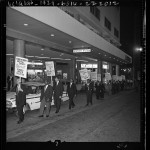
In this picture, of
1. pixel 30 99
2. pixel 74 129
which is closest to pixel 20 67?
pixel 30 99

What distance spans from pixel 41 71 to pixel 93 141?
27008mm

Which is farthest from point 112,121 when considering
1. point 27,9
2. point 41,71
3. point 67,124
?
point 41,71

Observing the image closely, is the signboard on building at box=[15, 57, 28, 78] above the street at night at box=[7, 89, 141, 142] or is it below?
above

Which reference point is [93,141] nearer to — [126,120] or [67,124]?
[67,124]

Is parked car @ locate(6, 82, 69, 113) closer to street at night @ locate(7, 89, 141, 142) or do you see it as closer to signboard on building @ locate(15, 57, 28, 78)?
street at night @ locate(7, 89, 141, 142)

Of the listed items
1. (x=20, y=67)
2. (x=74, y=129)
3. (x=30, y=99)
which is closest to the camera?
(x=74, y=129)

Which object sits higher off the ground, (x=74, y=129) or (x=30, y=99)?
(x=30, y=99)

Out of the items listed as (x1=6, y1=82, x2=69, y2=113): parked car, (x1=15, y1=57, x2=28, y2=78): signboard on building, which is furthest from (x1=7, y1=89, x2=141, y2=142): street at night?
(x1=15, y1=57, x2=28, y2=78): signboard on building

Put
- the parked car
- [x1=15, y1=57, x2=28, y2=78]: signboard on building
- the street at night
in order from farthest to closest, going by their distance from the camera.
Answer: the parked car → [x1=15, y1=57, x2=28, y2=78]: signboard on building → the street at night

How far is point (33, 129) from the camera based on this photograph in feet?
28.0

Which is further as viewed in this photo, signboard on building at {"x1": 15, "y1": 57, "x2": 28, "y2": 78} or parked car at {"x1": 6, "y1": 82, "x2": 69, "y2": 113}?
parked car at {"x1": 6, "y1": 82, "x2": 69, "y2": 113}

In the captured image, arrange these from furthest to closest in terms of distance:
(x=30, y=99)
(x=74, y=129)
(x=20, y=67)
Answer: (x=30, y=99)
(x=20, y=67)
(x=74, y=129)

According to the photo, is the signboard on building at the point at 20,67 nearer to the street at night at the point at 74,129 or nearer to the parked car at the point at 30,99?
the parked car at the point at 30,99

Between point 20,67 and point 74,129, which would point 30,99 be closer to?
point 20,67
